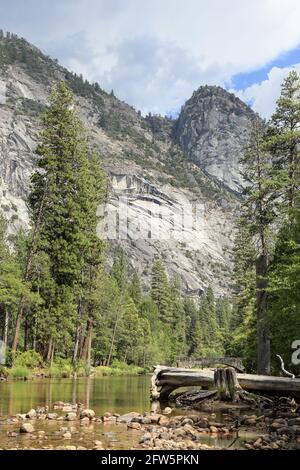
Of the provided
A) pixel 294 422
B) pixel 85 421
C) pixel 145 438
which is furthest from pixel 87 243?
pixel 145 438

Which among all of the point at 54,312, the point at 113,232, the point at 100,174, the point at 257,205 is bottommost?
the point at 54,312

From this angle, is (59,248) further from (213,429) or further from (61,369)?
(213,429)

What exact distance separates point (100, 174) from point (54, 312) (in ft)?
50.8

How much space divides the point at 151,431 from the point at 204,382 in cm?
748

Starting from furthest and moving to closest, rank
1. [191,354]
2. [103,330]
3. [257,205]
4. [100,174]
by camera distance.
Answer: [191,354], [103,330], [100,174], [257,205]

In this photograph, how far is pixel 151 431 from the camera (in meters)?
10.8

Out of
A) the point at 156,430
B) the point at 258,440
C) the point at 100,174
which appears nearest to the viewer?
the point at 258,440

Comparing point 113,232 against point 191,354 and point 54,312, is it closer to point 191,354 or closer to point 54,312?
point 191,354

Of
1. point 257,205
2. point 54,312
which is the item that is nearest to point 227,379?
point 257,205

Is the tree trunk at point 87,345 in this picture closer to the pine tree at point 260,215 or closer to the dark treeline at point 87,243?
the dark treeline at point 87,243

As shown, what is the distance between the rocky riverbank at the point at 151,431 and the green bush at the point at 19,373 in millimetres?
14297

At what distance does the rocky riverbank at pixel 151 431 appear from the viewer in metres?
9.09

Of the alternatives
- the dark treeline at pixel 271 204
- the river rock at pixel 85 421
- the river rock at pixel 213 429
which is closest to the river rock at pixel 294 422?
the river rock at pixel 213 429

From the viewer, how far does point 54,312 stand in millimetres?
33594
